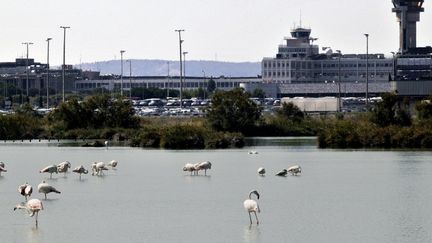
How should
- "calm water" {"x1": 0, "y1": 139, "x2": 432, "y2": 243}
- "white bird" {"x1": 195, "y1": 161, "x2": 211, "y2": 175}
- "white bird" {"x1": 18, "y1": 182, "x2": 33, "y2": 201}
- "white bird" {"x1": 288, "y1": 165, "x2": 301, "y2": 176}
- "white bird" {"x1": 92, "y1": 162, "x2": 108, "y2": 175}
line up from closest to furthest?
"calm water" {"x1": 0, "y1": 139, "x2": 432, "y2": 243} < "white bird" {"x1": 18, "y1": 182, "x2": 33, "y2": 201} < "white bird" {"x1": 288, "y1": 165, "x2": 301, "y2": 176} < "white bird" {"x1": 195, "y1": 161, "x2": 211, "y2": 175} < "white bird" {"x1": 92, "y1": 162, "x2": 108, "y2": 175}

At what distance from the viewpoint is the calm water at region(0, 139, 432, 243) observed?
1443 inches

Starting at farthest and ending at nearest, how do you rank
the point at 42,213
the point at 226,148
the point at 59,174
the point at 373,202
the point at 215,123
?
the point at 215,123, the point at 226,148, the point at 59,174, the point at 373,202, the point at 42,213

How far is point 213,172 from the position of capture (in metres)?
61.1

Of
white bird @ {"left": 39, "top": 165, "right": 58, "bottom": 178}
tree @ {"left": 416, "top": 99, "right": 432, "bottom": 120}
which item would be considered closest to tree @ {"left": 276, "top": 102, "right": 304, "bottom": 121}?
tree @ {"left": 416, "top": 99, "right": 432, "bottom": 120}

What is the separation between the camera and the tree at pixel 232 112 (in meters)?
107

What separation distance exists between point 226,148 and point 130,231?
2031 inches

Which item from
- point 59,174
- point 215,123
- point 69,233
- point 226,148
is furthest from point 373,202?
point 215,123

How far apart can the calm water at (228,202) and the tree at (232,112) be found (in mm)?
33249

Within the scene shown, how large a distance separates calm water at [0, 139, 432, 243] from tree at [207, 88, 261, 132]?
3325 centimetres

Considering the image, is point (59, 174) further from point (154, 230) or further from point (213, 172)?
point (154, 230)

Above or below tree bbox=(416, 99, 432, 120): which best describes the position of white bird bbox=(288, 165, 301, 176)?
below

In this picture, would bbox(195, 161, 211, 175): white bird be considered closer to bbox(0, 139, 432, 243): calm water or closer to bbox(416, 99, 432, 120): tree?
bbox(0, 139, 432, 243): calm water

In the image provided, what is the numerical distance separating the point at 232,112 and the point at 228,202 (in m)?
62.3

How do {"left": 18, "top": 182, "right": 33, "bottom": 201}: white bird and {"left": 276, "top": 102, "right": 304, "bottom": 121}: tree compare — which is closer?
{"left": 18, "top": 182, "right": 33, "bottom": 201}: white bird
